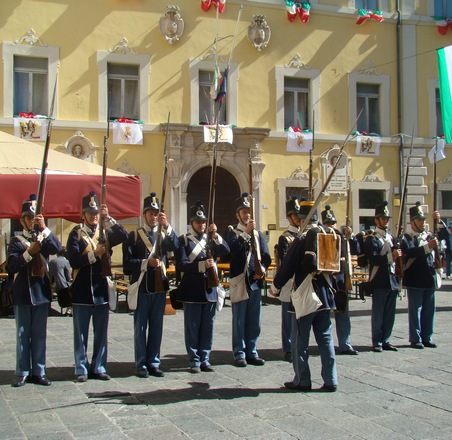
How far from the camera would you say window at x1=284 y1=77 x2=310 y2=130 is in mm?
20453

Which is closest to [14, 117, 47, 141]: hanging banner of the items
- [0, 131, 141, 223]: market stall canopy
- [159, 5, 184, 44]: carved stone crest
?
[159, 5, 184, 44]: carved stone crest

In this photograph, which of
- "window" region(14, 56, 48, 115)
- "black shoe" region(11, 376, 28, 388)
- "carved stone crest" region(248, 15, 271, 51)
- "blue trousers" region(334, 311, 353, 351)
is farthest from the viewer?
"carved stone crest" region(248, 15, 271, 51)

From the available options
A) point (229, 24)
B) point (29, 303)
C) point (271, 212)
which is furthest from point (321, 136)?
point (29, 303)

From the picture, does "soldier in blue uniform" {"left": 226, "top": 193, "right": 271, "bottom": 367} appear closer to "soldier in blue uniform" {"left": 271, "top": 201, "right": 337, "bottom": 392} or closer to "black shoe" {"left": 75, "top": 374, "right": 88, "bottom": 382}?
"soldier in blue uniform" {"left": 271, "top": 201, "right": 337, "bottom": 392}

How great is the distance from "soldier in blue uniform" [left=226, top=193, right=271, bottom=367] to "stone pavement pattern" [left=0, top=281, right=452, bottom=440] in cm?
28

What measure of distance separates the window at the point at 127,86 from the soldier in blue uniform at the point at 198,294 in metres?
11.6

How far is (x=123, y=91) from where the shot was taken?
18.8 meters

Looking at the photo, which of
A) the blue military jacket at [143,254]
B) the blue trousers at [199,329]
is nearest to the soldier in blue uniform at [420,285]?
the blue trousers at [199,329]

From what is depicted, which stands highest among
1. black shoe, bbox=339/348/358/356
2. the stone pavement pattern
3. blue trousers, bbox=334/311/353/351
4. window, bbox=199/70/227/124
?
window, bbox=199/70/227/124

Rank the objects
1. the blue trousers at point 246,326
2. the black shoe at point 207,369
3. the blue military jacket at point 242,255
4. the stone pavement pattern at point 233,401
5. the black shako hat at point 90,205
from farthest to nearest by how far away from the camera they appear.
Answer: the blue military jacket at point 242,255, the blue trousers at point 246,326, the black shoe at point 207,369, the black shako hat at point 90,205, the stone pavement pattern at point 233,401

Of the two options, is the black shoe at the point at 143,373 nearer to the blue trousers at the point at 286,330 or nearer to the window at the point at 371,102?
the blue trousers at the point at 286,330

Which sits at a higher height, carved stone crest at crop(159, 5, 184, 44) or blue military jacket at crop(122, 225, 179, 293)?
carved stone crest at crop(159, 5, 184, 44)

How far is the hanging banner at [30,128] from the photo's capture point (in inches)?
690

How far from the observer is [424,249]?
8.90m
